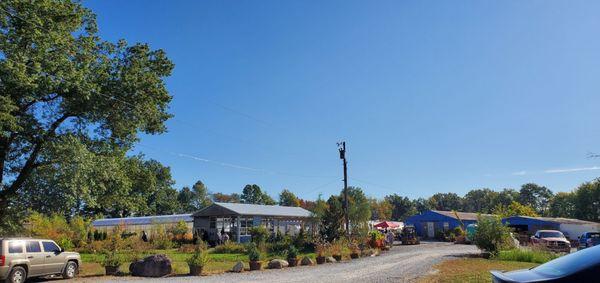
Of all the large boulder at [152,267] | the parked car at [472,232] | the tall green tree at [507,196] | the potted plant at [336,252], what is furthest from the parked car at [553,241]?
the tall green tree at [507,196]

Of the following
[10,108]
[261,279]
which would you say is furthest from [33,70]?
[261,279]

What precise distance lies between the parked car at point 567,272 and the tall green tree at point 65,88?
62.7 feet

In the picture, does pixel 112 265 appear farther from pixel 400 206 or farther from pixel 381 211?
pixel 400 206

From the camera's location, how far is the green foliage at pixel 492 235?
25.5 m

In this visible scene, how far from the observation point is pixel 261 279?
16.5 meters

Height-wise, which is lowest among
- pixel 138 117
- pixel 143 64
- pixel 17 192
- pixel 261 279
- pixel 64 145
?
pixel 261 279

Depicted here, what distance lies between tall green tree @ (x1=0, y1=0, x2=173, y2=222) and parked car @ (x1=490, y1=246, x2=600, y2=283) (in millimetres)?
19109

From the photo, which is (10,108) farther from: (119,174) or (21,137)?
(119,174)

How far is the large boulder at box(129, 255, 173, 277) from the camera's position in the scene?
59.3 feet

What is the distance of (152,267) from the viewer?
18.1 meters

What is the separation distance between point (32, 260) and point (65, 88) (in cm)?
797

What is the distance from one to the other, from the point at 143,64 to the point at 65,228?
2073cm

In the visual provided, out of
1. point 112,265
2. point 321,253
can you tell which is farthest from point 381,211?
point 112,265

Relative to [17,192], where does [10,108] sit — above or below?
above
